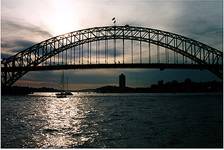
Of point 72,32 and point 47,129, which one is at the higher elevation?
point 72,32

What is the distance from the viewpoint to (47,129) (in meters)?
17.0

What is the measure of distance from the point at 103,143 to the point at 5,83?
42.6 meters

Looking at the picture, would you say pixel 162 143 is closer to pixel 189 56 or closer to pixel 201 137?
pixel 201 137

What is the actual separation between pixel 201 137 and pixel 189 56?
136ft

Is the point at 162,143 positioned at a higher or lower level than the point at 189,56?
lower

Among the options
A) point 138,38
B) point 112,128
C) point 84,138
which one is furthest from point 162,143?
point 138,38

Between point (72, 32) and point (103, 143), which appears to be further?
point (72, 32)

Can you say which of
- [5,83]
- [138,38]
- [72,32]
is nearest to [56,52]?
[72,32]

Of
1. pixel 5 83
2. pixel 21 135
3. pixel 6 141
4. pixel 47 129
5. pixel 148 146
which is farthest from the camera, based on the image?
pixel 5 83

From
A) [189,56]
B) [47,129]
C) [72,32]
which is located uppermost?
[72,32]

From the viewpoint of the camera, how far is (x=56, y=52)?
54.2 m

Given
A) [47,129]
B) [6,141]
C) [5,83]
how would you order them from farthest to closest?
1. [5,83]
2. [47,129]
3. [6,141]

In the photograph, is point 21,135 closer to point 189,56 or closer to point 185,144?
point 185,144

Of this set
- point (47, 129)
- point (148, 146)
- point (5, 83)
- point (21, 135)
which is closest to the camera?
point (148, 146)
